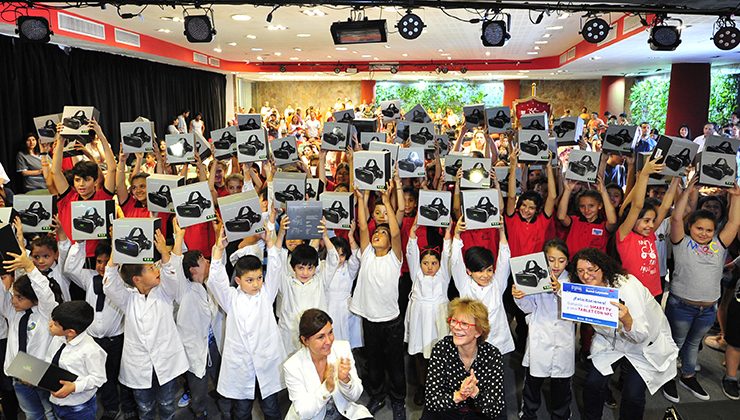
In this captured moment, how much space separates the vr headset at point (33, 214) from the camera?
3.52 metres

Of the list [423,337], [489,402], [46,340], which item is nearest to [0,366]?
[46,340]

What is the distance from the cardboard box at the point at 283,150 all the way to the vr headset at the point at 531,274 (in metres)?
2.53

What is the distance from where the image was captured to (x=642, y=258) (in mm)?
3680

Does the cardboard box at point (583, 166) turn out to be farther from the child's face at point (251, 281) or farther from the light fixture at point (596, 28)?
the light fixture at point (596, 28)

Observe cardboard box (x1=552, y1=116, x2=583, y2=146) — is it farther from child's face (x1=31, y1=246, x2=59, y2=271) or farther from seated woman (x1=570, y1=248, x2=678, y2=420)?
child's face (x1=31, y1=246, x2=59, y2=271)

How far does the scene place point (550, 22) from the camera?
29.9 feet

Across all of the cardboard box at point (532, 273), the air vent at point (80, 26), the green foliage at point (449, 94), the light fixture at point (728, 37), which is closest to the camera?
the cardboard box at point (532, 273)

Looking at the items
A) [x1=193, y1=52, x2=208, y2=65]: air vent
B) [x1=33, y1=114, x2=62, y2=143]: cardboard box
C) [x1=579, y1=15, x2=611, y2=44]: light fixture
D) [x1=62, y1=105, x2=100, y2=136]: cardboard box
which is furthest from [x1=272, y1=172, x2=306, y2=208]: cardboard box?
[x1=193, y1=52, x2=208, y2=65]: air vent

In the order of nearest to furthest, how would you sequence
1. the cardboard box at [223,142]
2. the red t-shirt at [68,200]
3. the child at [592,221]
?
the child at [592,221], the red t-shirt at [68,200], the cardboard box at [223,142]

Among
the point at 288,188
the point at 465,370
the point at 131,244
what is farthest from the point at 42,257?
the point at 465,370

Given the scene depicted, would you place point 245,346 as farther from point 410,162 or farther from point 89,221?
point 410,162

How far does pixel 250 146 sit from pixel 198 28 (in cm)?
240

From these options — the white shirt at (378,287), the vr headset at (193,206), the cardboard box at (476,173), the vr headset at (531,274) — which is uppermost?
the cardboard box at (476,173)

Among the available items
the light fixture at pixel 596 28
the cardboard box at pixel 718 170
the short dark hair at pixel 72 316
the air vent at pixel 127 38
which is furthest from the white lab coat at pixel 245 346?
the air vent at pixel 127 38
